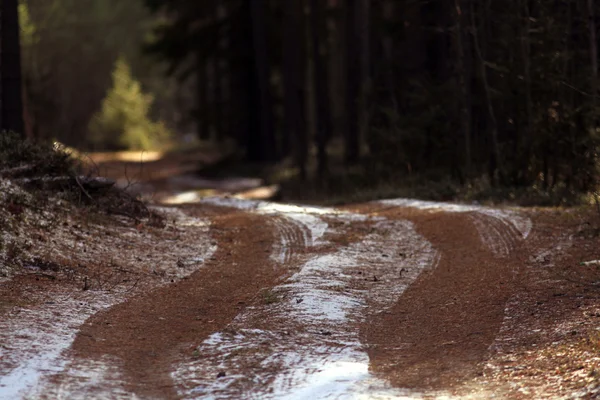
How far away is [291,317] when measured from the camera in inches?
324

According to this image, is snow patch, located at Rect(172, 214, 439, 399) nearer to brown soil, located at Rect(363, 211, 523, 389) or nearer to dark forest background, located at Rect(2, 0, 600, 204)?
brown soil, located at Rect(363, 211, 523, 389)

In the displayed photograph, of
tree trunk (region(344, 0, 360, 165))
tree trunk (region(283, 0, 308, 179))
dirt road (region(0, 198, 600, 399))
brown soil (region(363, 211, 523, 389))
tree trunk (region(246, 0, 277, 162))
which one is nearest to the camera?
dirt road (region(0, 198, 600, 399))

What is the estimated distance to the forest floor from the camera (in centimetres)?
638

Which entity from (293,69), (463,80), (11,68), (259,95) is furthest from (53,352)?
(259,95)

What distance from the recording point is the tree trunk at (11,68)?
664 inches

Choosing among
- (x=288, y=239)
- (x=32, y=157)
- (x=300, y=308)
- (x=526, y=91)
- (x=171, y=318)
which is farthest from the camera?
(x=526, y=91)

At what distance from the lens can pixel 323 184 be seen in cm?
2528

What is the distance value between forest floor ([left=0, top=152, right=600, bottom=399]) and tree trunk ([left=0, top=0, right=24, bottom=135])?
520 centimetres

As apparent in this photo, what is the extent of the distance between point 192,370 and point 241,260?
16.0ft

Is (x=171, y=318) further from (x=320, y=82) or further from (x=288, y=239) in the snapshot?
(x=320, y=82)

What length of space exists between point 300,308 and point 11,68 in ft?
36.0

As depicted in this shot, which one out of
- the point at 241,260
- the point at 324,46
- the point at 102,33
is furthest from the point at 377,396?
the point at 102,33

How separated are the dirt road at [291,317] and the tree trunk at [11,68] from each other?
5.92 metres

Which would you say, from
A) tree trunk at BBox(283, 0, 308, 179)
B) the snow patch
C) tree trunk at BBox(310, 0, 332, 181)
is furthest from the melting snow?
tree trunk at BBox(283, 0, 308, 179)
